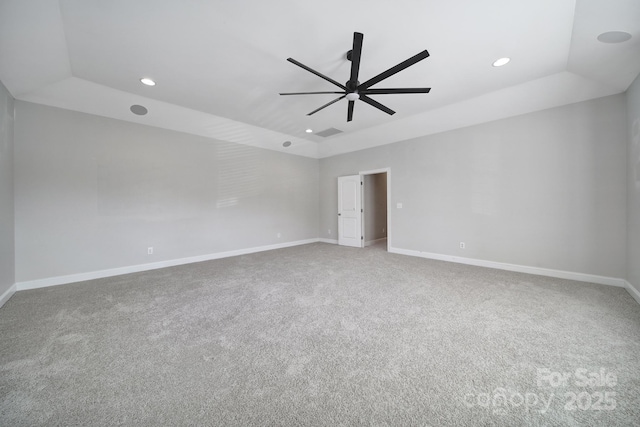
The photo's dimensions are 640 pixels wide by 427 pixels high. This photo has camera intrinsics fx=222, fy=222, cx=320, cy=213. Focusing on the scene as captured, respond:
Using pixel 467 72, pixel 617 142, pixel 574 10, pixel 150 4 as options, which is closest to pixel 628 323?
pixel 617 142

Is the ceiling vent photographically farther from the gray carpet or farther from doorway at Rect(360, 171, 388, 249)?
the gray carpet

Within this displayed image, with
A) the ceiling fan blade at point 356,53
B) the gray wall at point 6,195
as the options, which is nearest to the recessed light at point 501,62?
the ceiling fan blade at point 356,53

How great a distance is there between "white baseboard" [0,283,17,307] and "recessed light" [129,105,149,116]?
3.13m

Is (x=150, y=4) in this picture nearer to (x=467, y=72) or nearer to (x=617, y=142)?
(x=467, y=72)

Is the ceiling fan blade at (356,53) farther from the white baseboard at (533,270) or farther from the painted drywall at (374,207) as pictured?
the painted drywall at (374,207)

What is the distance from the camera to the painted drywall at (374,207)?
6715 millimetres

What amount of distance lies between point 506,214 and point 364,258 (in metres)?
2.78

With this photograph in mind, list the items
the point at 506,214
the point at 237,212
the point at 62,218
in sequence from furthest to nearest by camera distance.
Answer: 1. the point at 237,212
2. the point at 506,214
3. the point at 62,218

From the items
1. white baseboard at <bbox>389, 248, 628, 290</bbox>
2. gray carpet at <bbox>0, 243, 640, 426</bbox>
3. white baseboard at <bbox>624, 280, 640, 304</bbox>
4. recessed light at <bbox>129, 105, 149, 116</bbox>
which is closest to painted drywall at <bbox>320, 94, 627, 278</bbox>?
white baseboard at <bbox>389, 248, 628, 290</bbox>

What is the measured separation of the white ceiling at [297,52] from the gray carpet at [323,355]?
2950 millimetres

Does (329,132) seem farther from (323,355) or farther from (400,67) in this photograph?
(323,355)

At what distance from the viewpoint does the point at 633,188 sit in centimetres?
285

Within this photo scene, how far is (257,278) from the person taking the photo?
3744 millimetres

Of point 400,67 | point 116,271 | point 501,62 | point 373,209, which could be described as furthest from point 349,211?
point 116,271
